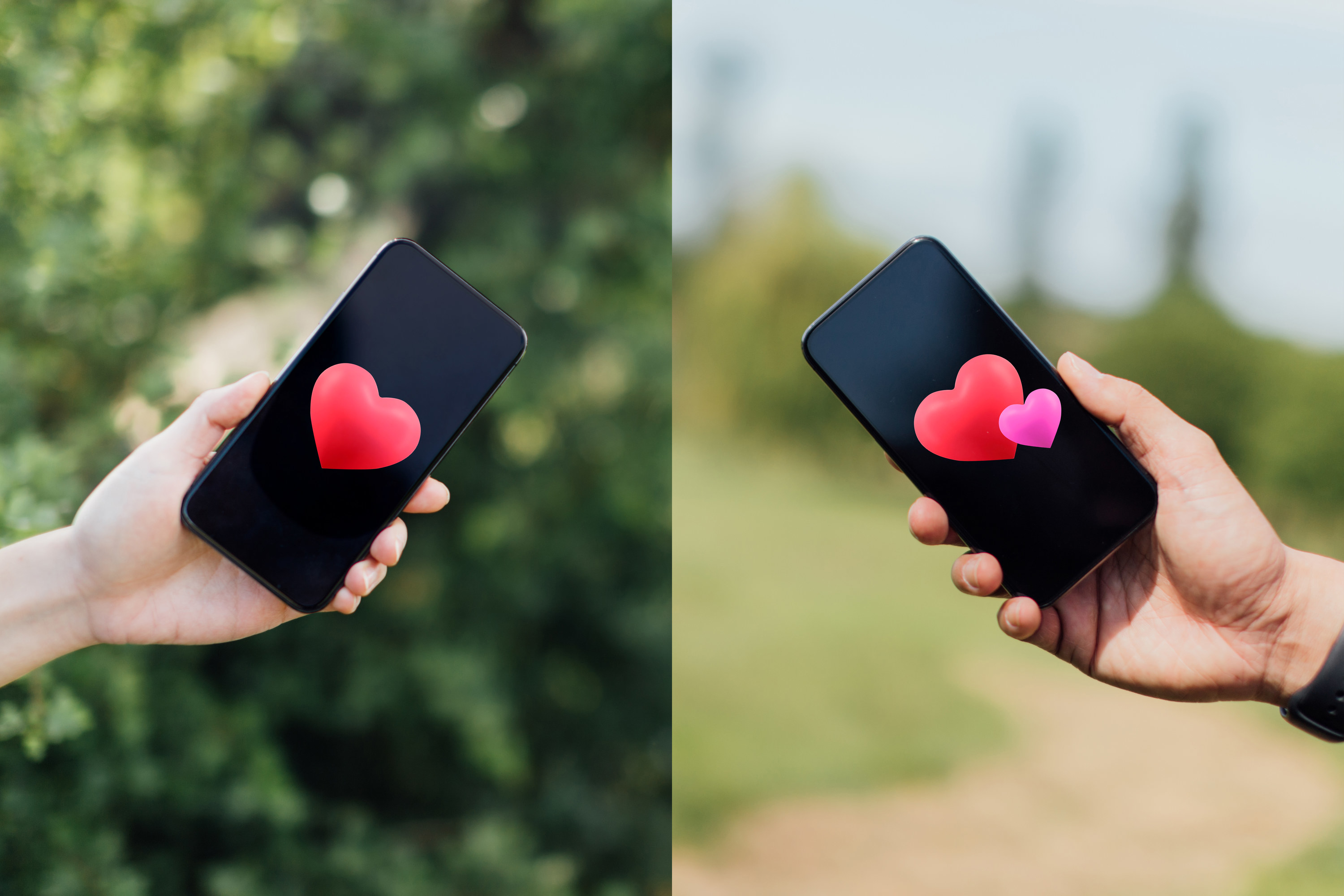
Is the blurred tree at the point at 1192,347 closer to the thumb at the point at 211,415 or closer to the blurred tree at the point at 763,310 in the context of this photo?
the blurred tree at the point at 763,310

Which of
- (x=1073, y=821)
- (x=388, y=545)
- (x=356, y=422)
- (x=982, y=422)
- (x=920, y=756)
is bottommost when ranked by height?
(x=920, y=756)

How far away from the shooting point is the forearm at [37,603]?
81 cm

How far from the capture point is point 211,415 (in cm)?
82

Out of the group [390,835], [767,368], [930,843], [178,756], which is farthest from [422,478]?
[767,368]

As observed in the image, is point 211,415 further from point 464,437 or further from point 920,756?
point 920,756

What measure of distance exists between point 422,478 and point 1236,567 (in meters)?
0.89

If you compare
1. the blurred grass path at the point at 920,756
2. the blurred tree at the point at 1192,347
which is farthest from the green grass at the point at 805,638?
the blurred tree at the point at 1192,347

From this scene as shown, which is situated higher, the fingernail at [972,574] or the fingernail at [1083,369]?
the fingernail at [1083,369]

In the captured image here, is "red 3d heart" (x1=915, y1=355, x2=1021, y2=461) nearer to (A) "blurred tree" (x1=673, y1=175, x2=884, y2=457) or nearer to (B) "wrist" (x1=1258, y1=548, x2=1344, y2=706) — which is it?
(B) "wrist" (x1=1258, y1=548, x2=1344, y2=706)

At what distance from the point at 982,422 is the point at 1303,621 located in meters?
0.42

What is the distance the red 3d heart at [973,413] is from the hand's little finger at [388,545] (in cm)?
58

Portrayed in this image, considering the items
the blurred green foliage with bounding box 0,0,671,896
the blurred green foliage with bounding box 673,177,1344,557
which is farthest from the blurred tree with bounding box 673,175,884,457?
the blurred green foliage with bounding box 0,0,671,896

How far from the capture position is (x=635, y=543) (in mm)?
1730

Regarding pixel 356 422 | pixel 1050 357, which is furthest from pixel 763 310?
pixel 356 422
